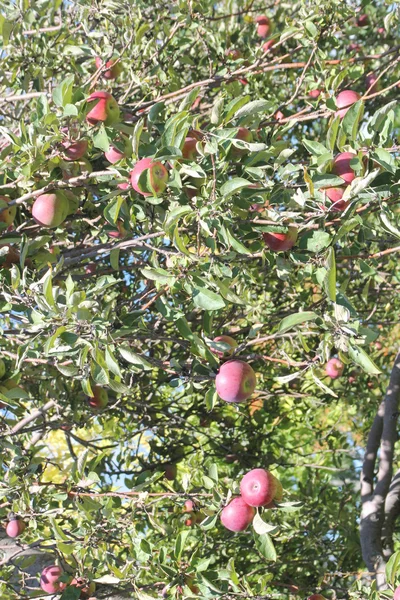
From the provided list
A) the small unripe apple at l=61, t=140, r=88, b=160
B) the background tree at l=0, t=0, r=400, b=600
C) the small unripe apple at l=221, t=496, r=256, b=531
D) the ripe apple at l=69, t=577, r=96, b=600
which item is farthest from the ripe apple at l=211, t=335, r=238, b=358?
the ripe apple at l=69, t=577, r=96, b=600

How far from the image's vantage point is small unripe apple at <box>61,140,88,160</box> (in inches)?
65.9

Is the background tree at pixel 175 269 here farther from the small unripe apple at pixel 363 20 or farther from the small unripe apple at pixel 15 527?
the small unripe apple at pixel 363 20

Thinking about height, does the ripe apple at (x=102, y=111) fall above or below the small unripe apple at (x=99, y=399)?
above

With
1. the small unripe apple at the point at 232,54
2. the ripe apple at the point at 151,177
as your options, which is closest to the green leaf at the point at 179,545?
the ripe apple at the point at 151,177

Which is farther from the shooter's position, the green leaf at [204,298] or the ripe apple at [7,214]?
the ripe apple at [7,214]

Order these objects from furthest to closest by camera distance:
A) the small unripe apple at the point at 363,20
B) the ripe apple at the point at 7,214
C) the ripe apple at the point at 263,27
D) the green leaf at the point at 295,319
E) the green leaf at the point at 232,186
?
the small unripe apple at the point at 363,20 → the ripe apple at the point at 263,27 → the ripe apple at the point at 7,214 → the green leaf at the point at 295,319 → the green leaf at the point at 232,186

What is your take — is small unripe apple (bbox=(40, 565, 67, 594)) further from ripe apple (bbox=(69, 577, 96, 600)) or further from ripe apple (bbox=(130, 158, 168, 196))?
ripe apple (bbox=(130, 158, 168, 196))

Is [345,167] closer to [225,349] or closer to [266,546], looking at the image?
[225,349]

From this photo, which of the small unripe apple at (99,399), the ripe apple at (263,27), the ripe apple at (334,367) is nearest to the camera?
the small unripe apple at (99,399)

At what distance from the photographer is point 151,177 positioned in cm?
150

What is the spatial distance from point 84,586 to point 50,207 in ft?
3.69

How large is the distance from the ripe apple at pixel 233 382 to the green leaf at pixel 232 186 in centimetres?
52

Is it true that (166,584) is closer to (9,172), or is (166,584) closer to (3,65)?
(9,172)

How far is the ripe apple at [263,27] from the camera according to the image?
10.1 feet
